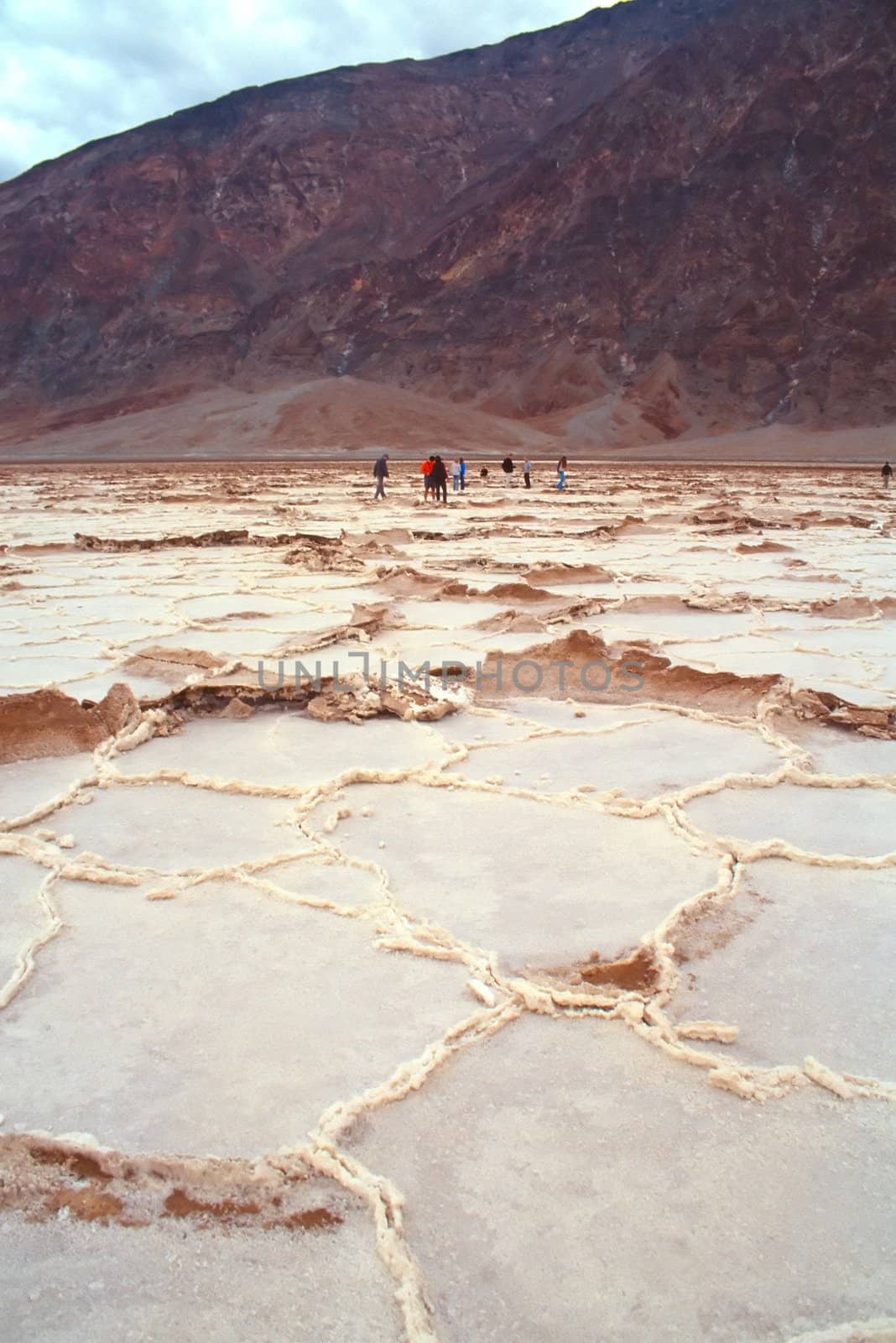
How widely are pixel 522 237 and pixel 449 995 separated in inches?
2338

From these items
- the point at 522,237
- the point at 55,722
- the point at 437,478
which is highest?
the point at 522,237

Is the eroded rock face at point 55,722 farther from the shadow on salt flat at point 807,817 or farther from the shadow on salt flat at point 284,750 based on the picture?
the shadow on salt flat at point 807,817

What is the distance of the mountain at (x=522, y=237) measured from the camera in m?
48.3

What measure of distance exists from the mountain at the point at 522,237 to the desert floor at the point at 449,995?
1749 inches

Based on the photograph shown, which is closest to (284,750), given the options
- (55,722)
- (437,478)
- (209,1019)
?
(55,722)

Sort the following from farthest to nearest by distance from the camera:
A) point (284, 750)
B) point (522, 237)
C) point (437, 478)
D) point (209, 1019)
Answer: point (522, 237), point (437, 478), point (284, 750), point (209, 1019)

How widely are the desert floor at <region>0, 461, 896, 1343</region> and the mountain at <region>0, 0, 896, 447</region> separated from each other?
4442 cm

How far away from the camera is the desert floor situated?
1458 millimetres

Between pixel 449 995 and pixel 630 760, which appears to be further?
pixel 630 760

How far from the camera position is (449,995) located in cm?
214

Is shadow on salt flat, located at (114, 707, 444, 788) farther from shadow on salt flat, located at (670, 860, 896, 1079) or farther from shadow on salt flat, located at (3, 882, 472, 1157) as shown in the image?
shadow on salt flat, located at (670, 860, 896, 1079)

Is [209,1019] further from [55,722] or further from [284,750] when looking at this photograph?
[55,722]

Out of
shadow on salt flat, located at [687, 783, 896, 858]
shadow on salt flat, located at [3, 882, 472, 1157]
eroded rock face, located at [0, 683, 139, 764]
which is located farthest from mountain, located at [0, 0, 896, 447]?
shadow on salt flat, located at [3, 882, 472, 1157]

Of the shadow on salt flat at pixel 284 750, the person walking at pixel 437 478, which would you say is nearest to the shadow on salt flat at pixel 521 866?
the shadow on salt flat at pixel 284 750
